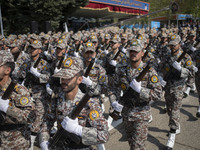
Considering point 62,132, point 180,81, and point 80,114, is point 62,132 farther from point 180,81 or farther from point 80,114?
point 180,81

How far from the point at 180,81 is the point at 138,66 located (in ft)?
5.71

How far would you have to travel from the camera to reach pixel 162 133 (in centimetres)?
502

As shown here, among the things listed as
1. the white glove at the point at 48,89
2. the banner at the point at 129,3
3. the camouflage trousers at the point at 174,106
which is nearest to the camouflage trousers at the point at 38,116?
the white glove at the point at 48,89

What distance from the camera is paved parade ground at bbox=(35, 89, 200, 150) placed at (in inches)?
176

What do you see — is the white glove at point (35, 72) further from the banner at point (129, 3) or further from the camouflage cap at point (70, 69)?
the banner at point (129, 3)

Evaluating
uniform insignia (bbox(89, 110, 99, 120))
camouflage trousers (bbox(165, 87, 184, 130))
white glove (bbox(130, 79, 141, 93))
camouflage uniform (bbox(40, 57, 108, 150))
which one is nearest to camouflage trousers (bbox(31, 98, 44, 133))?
camouflage uniform (bbox(40, 57, 108, 150))

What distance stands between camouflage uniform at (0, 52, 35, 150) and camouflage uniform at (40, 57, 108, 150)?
0.45 m

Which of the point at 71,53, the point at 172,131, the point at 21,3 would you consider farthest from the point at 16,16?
the point at 172,131

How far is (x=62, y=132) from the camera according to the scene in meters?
2.36

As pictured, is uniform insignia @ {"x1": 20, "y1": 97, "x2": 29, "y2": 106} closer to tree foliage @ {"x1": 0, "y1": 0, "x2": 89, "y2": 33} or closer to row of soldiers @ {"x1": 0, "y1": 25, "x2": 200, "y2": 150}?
row of soldiers @ {"x1": 0, "y1": 25, "x2": 200, "y2": 150}

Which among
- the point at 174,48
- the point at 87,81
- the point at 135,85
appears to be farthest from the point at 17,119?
the point at 174,48

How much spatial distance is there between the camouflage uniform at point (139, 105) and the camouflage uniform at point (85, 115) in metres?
1.22

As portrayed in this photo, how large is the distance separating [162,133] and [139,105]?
1.99 m

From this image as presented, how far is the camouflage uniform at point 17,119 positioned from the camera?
2725mm
